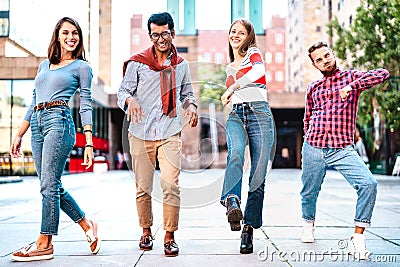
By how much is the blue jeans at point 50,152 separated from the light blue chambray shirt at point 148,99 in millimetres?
500

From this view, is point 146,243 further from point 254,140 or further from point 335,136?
point 335,136

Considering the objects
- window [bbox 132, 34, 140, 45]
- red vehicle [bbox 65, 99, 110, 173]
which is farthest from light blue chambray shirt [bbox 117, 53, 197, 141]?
window [bbox 132, 34, 140, 45]

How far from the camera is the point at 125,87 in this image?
4.28m

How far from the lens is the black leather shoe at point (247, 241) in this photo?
13.6 ft

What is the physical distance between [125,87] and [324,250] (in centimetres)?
204

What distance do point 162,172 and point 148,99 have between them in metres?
0.60

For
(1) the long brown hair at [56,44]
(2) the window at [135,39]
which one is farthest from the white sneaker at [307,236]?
(2) the window at [135,39]

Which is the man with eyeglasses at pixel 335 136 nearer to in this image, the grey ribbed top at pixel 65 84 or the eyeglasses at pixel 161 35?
the eyeglasses at pixel 161 35

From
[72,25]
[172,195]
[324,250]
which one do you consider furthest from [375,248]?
[72,25]

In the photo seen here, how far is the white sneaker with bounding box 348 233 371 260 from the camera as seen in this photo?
3919 mm

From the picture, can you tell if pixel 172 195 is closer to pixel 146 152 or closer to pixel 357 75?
pixel 146 152

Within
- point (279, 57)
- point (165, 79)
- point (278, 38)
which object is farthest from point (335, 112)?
point (278, 38)

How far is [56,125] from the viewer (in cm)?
403

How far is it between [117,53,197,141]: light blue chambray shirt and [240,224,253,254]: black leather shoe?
95 centimetres
